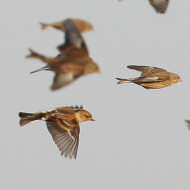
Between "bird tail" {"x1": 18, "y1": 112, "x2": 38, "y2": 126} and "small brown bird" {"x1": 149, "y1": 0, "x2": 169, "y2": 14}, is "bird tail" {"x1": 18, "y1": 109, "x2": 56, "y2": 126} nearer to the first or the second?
"bird tail" {"x1": 18, "y1": 112, "x2": 38, "y2": 126}

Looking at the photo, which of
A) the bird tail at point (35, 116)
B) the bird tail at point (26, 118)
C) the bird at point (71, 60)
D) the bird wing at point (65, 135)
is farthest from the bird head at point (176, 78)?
the bird at point (71, 60)

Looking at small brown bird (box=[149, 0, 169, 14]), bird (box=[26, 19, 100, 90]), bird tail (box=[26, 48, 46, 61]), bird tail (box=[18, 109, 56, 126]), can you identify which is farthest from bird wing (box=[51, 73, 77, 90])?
small brown bird (box=[149, 0, 169, 14])

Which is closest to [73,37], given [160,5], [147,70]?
[147,70]

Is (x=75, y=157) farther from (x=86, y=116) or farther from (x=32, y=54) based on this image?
(x=32, y=54)

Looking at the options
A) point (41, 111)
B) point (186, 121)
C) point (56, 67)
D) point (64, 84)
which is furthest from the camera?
point (186, 121)

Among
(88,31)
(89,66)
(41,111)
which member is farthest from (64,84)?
(41,111)

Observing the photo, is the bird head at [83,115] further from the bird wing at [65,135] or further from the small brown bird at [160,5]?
the small brown bird at [160,5]
